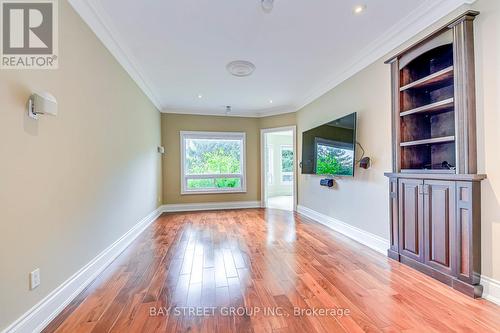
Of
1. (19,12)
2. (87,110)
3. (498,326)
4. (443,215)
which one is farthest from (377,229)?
(19,12)

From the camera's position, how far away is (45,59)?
1.71 m

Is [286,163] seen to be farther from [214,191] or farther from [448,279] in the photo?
[448,279]

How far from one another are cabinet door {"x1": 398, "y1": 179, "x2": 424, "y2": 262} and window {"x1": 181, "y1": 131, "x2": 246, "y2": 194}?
4189 millimetres

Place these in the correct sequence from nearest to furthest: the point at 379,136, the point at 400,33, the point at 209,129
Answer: the point at 400,33
the point at 379,136
the point at 209,129

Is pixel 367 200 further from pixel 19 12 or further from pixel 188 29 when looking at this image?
pixel 19 12

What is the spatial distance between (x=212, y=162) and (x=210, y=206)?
117 centimetres

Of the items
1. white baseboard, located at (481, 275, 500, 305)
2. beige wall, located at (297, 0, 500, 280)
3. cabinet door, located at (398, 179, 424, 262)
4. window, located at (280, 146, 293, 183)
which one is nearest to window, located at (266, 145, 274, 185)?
window, located at (280, 146, 293, 183)

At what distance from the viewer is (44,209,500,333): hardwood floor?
1.60 meters

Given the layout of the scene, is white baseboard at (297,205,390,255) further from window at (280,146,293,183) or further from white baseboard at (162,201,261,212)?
window at (280,146,293,183)

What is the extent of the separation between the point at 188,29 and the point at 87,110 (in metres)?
1.36

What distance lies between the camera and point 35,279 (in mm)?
1536

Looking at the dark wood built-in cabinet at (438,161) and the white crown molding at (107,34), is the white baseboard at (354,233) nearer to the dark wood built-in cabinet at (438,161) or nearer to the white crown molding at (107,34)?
the dark wood built-in cabinet at (438,161)

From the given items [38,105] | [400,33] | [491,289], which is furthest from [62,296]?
[400,33]

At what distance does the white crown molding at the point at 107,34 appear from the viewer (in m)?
2.08
